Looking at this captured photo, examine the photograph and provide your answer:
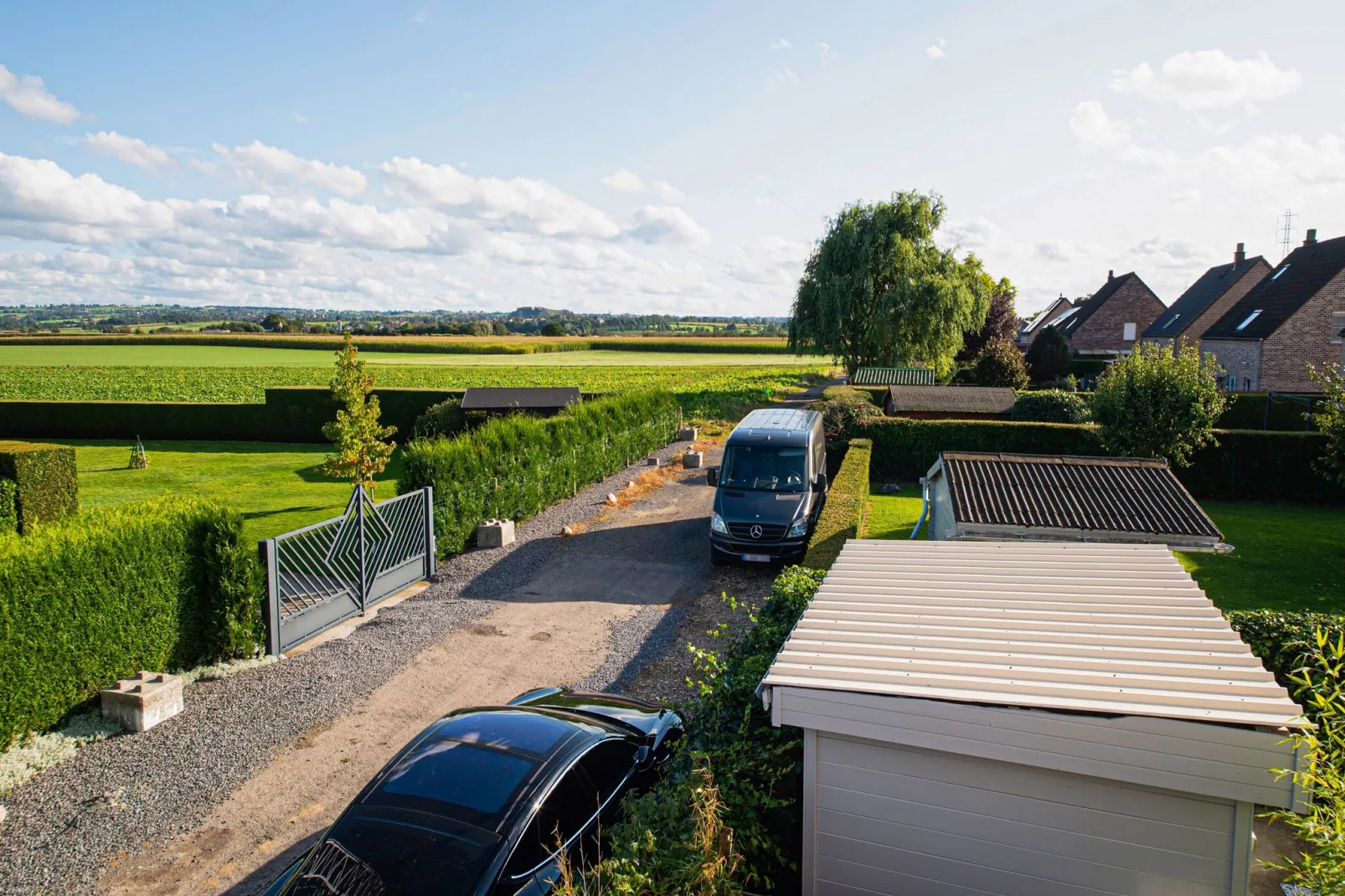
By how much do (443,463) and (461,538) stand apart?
159 centimetres

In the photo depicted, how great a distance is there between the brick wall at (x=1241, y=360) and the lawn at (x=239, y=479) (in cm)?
3933

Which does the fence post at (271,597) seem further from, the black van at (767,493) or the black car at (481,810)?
the black van at (767,493)

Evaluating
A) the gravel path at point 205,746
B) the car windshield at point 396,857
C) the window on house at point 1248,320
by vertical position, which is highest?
the window on house at point 1248,320

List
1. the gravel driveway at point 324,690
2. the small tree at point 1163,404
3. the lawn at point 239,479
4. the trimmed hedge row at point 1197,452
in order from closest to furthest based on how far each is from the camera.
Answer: the gravel driveway at point 324,690, the small tree at point 1163,404, the lawn at point 239,479, the trimmed hedge row at point 1197,452

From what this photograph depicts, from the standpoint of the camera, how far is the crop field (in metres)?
43.6

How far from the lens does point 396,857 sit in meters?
4.49

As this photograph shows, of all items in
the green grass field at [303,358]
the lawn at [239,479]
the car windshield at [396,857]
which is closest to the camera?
the car windshield at [396,857]

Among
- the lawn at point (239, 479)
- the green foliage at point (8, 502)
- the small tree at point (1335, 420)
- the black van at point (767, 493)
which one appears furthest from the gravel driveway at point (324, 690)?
the small tree at point (1335, 420)

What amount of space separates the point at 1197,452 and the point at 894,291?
19936mm

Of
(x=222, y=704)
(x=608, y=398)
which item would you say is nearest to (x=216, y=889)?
(x=222, y=704)

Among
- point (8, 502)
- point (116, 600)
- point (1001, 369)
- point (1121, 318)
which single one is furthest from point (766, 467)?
point (1121, 318)

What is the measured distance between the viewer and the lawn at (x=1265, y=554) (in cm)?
1277

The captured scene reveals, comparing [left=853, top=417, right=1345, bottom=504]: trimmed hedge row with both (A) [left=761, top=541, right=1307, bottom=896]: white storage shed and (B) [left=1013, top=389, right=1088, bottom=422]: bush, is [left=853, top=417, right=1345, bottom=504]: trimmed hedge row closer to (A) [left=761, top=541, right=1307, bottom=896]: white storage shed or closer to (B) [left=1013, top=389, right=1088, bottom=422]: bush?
(B) [left=1013, top=389, right=1088, bottom=422]: bush

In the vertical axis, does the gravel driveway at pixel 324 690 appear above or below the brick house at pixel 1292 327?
below
